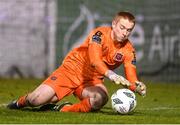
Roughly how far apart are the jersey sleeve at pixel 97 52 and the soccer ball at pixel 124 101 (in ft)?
1.60

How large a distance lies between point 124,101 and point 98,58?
726mm

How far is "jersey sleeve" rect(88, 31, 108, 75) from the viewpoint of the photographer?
10.4 meters

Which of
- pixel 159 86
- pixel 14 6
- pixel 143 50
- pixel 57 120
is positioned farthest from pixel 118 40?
pixel 14 6

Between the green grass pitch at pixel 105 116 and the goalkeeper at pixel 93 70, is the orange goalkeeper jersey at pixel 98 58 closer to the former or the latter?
the goalkeeper at pixel 93 70

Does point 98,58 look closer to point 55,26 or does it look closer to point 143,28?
point 143,28

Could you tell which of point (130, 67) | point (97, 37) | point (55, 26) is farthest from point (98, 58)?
point (55, 26)

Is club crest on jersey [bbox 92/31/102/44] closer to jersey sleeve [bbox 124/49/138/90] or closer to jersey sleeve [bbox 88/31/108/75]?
jersey sleeve [bbox 88/31/108/75]

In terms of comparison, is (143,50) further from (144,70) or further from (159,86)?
(159,86)

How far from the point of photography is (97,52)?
1058cm

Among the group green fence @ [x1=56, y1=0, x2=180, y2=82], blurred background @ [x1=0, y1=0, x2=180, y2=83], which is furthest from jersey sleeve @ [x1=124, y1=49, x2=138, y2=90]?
blurred background @ [x1=0, y1=0, x2=180, y2=83]

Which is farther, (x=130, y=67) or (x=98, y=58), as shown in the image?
(x=130, y=67)

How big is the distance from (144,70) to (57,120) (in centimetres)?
1373

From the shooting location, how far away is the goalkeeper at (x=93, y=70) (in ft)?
35.0

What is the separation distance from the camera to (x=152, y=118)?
1023 cm
